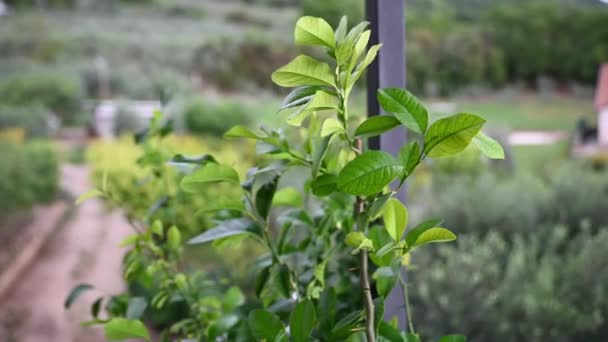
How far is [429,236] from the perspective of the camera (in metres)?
0.42

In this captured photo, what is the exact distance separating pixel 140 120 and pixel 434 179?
1394 millimetres

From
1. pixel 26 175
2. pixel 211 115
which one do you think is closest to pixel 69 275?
pixel 26 175

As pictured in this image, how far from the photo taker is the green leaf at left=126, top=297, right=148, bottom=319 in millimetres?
598


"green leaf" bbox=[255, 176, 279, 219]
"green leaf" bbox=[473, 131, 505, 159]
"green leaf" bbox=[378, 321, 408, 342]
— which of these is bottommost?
"green leaf" bbox=[378, 321, 408, 342]

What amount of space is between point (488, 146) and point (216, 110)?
2235 millimetres

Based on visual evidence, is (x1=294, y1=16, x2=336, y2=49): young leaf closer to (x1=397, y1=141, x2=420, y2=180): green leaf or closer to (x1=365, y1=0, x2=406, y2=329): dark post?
(x1=397, y1=141, x2=420, y2=180): green leaf

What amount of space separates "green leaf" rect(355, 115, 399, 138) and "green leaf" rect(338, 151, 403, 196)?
38 millimetres

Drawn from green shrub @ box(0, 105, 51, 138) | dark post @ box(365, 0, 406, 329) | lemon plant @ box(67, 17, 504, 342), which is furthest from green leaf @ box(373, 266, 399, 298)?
green shrub @ box(0, 105, 51, 138)

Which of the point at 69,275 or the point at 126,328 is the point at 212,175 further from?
the point at 69,275

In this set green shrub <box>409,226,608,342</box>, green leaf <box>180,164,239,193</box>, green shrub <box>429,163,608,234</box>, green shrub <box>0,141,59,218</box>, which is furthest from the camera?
green shrub <box>0,141,59,218</box>

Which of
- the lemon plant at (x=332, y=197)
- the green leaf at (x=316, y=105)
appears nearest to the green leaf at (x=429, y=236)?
the lemon plant at (x=332, y=197)

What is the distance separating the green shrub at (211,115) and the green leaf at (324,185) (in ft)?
6.90

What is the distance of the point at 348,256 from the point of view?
0.65m

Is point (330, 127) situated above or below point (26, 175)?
above
